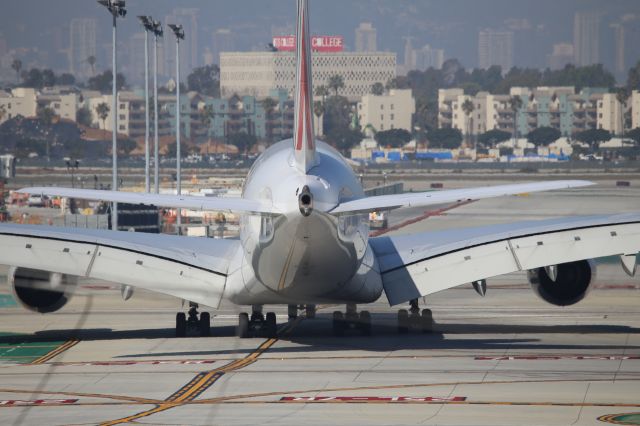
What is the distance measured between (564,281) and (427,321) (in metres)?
4.27

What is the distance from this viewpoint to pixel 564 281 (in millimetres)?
41594

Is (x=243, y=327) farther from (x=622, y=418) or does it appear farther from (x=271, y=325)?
(x=622, y=418)

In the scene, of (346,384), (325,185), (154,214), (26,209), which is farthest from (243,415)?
(26,209)

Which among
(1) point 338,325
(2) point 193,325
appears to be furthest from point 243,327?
(1) point 338,325

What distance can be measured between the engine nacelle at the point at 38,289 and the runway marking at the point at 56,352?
1.05m

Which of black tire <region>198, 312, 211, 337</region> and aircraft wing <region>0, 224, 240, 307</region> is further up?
aircraft wing <region>0, 224, 240, 307</region>

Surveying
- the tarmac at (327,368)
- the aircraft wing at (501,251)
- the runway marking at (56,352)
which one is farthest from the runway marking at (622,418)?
the runway marking at (56,352)

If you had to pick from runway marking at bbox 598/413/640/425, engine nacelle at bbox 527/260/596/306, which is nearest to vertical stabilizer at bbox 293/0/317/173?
engine nacelle at bbox 527/260/596/306

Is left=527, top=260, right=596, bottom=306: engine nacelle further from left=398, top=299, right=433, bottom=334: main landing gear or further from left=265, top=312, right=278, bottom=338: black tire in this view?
left=265, top=312, right=278, bottom=338: black tire

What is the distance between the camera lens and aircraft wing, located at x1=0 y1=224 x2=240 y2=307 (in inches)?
1512

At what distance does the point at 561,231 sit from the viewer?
3853cm

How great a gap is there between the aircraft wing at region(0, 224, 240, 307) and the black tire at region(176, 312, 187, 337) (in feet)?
8.43

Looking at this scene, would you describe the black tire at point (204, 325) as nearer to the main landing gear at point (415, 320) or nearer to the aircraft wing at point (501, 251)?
the aircraft wing at point (501, 251)

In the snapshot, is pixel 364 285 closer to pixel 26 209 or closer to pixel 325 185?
pixel 325 185
